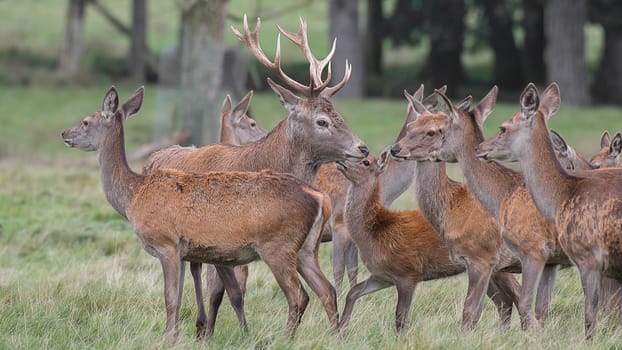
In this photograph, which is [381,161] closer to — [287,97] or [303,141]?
[303,141]

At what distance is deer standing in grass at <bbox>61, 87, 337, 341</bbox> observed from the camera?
7.16m

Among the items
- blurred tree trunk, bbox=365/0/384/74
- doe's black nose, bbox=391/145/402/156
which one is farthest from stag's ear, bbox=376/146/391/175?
blurred tree trunk, bbox=365/0/384/74

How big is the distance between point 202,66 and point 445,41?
36.0 feet

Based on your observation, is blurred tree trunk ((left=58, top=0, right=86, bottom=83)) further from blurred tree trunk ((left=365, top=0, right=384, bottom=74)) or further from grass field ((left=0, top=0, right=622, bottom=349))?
grass field ((left=0, top=0, right=622, bottom=349))

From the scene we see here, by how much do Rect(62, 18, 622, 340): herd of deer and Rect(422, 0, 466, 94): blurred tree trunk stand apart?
18703mm

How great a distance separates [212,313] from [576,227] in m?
2.47

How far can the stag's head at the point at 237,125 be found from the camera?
35.9ft

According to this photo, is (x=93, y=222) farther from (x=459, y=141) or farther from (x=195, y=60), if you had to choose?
(x=195, y=60)

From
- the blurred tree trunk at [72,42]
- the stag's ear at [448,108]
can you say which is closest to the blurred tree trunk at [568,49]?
the blurred tree trunk at [72,42]

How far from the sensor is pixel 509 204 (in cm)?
777

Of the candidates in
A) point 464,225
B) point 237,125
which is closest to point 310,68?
point 464,225

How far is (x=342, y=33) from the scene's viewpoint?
26.6m

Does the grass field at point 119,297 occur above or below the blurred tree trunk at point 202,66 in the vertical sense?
below

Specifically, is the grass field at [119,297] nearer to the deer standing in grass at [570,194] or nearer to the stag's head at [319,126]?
the deer standing in grass at [570,194]
